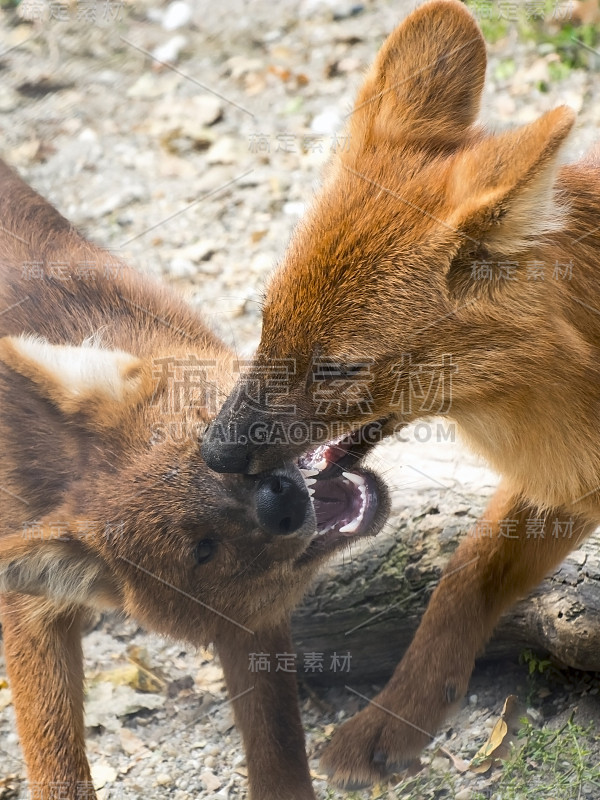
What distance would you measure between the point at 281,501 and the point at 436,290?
32.4 inches

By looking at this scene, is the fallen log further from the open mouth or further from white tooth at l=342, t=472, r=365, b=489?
white tooth at l=342, t=472, r=365, b=489

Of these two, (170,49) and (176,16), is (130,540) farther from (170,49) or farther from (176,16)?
(176,16)

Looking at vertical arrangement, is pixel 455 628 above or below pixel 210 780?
above

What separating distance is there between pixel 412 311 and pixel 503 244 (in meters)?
0.33

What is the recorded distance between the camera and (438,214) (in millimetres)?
2637

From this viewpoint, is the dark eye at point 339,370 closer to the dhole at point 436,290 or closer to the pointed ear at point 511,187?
the dhole at point 436,290

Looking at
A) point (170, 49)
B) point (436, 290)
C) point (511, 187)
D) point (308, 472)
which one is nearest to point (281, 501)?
point (308, 472)

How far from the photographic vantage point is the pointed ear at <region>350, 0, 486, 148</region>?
9.59 feet

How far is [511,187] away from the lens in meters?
2.37

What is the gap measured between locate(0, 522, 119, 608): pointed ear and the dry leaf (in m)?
1.34

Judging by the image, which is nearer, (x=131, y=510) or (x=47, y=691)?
(x=131, y=510)


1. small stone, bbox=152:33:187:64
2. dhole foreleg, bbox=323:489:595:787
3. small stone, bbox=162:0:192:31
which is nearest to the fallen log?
dhole foreleg, bbox=323:489:595:787

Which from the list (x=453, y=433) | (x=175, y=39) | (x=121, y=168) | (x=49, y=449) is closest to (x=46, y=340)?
(x=49, y=449)

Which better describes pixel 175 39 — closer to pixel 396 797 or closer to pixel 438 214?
pixel 438 214
